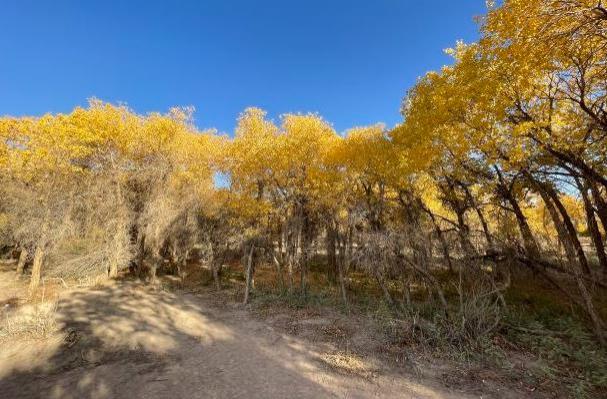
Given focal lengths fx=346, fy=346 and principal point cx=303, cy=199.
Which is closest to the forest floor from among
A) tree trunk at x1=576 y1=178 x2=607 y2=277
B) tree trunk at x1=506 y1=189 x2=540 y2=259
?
tree trunk at x1=506 y1=189 x2=540 y2=259

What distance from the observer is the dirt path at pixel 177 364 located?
7.22 meters

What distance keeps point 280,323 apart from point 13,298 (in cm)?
1405

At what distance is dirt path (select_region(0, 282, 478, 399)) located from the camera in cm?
722

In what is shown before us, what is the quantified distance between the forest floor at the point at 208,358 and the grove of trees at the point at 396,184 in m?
2.39

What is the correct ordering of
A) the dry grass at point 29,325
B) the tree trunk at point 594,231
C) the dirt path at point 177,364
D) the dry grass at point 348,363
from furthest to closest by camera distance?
1. the tree trunk at point 594,231
2. the dry grass at point 29,325
3. the dry grass at point 348,363
4. the dirt path at point 177,364

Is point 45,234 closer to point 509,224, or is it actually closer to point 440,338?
point 440,338

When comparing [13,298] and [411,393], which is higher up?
[13,298]

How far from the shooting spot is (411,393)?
7.12 meters

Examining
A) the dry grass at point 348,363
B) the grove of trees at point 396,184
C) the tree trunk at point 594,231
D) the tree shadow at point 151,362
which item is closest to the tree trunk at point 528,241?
the grove of trees at point 396,184

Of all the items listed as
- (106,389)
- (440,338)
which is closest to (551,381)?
(440,338)

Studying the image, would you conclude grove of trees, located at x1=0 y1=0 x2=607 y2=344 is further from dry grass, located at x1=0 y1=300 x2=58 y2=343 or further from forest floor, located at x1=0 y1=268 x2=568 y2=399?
dry grass, located at x1=0 y1=300 x2=58 y2=343

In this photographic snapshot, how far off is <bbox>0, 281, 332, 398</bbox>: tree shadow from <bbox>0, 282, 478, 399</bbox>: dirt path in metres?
0.02

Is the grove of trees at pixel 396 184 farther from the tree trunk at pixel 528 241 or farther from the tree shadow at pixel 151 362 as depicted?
the tree shadow at pixel 151 362

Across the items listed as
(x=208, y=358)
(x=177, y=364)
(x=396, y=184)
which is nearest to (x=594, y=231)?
(x=396, y=184)
